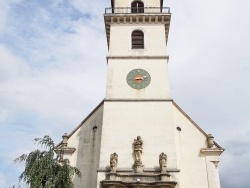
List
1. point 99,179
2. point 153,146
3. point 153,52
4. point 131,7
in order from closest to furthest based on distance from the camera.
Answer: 1. point 99,179
2. point 153,146
3. point 153,52
4. point 131,7

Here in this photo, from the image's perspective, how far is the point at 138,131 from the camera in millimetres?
20031

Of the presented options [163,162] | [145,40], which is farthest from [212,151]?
[145,40]

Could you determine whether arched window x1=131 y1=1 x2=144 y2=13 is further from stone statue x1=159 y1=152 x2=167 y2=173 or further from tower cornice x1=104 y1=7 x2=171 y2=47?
stone statue x1=159 y1=152 x2=167 y2=173

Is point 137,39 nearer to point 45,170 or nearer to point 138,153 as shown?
point 138,153

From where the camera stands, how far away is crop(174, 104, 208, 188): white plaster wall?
19.6 meters

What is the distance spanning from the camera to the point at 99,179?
18266 mm

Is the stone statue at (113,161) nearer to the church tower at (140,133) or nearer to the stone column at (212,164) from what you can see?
the church tower at (140,133)

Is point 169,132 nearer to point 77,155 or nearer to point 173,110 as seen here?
point 173,110

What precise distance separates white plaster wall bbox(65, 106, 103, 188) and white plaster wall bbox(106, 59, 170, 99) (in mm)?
1702

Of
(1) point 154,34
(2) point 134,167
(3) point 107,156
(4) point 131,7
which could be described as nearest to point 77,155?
(3) point 107,156

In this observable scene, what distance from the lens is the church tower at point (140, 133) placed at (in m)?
18.6

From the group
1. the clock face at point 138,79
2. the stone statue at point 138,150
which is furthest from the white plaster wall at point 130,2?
the stone statue at point 138,150

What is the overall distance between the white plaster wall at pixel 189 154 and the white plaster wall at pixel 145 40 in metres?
4.45

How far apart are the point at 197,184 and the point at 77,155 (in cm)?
738
